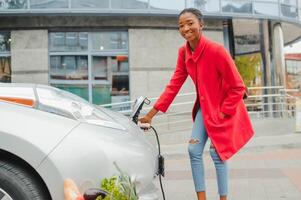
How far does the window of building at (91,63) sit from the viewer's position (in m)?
15.5

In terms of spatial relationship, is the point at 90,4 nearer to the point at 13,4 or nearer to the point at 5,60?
the point at 13,4

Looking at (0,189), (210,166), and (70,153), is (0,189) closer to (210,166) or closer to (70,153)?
(70,153)

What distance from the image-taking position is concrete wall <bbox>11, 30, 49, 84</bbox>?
15.3 meters

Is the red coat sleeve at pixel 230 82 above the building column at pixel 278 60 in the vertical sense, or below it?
below

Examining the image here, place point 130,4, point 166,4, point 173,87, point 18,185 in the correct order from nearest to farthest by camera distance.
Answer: point 18,185
point 173,87
point 130,4
point 166,4

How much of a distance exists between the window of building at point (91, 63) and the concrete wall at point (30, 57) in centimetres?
26

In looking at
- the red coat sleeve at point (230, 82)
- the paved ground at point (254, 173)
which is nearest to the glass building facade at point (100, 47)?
the paved ground at point (254, 173)

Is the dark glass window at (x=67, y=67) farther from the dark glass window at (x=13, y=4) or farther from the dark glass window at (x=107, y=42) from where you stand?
the dark glass window at (x=13, y=4)

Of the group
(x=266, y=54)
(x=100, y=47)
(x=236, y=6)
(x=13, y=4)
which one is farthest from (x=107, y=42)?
(x=266, y=54)

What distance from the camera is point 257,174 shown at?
7.43m

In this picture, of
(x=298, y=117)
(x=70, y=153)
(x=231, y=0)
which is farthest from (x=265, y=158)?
(x=231, y=0)

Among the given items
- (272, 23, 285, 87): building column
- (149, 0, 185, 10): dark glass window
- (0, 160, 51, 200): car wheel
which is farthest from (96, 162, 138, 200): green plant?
(272, 23, 285, 87): building column

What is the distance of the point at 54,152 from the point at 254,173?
4.85m

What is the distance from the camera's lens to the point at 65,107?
140 inches
